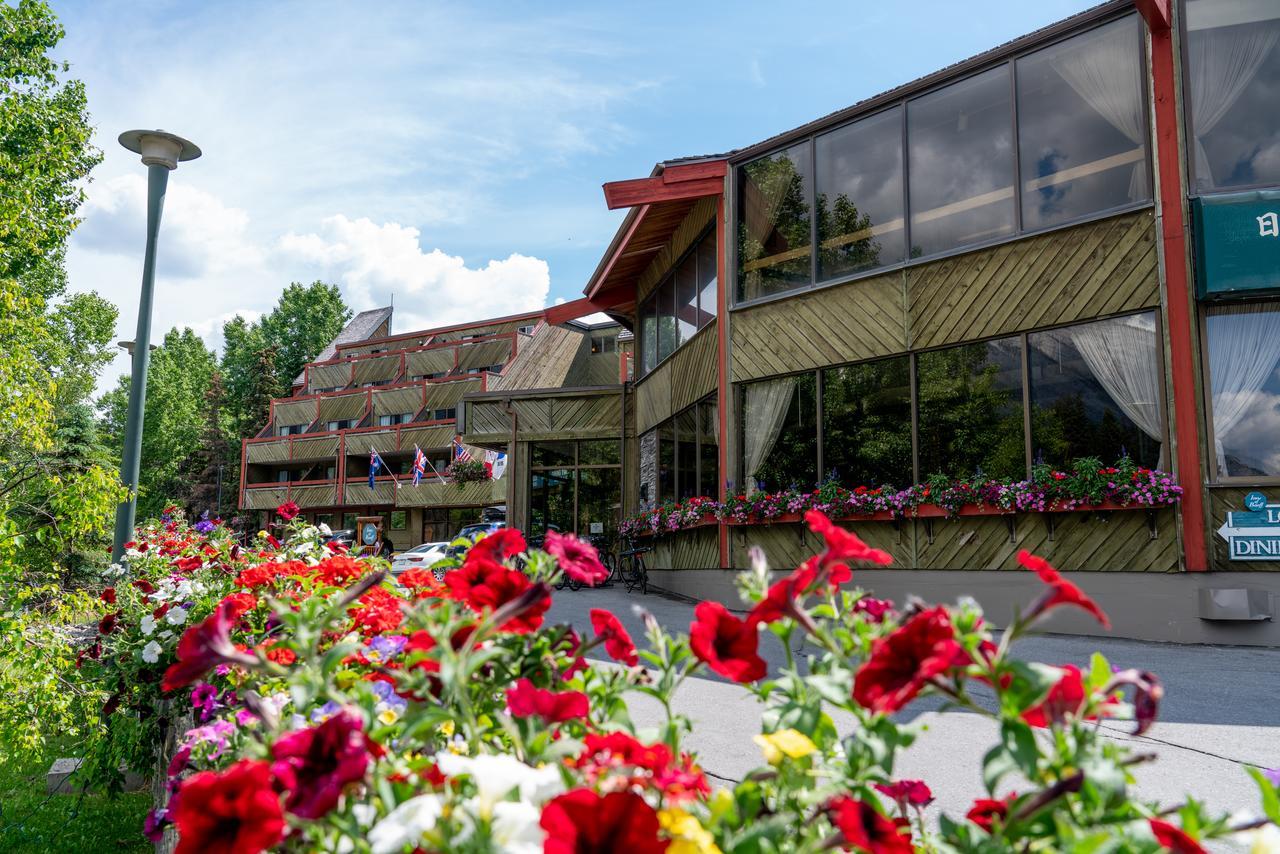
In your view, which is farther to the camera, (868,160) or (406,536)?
(406,536)

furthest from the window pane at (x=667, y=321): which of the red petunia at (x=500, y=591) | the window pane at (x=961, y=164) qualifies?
the red petunia at (x=500, y=591)

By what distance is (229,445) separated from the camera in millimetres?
53688

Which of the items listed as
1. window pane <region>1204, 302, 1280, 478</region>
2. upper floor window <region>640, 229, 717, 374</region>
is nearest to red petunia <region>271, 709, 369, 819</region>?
window pane <region>1204, 302, 1280, 478</region>

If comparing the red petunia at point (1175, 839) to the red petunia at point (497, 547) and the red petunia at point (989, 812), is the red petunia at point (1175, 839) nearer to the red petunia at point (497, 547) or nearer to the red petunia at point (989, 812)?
the red petunia at point (989, 812)

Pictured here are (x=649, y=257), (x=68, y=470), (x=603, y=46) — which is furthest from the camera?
(x=649, y=257)

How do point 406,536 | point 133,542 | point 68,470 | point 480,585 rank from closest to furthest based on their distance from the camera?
point 480,585 < point 68,470 < point 133,542 < point 406,536

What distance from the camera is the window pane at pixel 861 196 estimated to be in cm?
1077

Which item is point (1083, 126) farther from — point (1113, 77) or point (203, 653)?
point (203, 653)

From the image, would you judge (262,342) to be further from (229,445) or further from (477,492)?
(477,492)

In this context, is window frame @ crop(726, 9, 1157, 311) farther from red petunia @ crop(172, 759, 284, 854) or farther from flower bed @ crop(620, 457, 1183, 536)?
red petunia @ crop(172, 759, 284, 854)

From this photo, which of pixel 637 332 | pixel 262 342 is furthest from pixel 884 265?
pixel 262 342

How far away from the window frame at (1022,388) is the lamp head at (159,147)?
681 cm

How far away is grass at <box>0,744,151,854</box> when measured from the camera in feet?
15.8

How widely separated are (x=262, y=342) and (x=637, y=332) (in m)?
50.7
